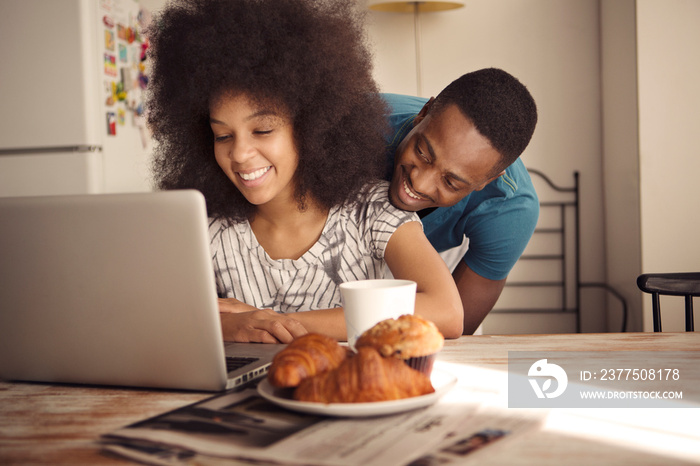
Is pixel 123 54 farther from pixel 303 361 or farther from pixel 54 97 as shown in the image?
pixel 303 361

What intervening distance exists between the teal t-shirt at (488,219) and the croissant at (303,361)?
0.95 metres

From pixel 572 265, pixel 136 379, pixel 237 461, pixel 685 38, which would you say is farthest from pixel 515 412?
pixel 572 265

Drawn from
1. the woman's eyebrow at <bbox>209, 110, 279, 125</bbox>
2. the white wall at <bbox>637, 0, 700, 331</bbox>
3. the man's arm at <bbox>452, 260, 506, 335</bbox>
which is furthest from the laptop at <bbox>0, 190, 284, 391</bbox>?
the white wall at <bbox>637, 0, 700, 331</bbox>

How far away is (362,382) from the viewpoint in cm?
66

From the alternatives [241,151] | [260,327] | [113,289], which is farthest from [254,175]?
[113,289]

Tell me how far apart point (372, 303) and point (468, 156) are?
0.69 meters

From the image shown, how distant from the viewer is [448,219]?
1741 mm

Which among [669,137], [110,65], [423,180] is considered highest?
[110,65]

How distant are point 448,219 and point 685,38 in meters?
1.80

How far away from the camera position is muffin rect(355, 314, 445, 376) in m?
0.70

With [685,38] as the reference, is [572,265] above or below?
below

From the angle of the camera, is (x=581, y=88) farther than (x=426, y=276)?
Yes

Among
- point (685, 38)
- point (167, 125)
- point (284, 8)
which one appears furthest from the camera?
point (685, 38)

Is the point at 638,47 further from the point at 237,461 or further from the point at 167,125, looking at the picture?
the point at 237,461
